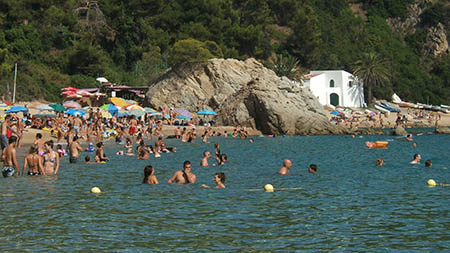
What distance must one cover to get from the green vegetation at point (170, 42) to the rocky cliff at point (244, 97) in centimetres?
224

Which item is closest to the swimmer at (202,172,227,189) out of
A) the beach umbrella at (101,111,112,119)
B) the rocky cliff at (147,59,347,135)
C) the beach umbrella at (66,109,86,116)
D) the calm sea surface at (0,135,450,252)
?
the calm sea surface at (0,135,450,252)

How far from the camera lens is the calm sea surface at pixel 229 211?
11.0m

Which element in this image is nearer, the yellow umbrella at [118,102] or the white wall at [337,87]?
the yellow umbrella at [118,102]

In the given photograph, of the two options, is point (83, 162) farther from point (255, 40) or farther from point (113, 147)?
point (255, 40)

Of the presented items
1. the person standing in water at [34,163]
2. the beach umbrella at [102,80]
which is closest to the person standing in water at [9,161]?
the person standing in water at [34,163]

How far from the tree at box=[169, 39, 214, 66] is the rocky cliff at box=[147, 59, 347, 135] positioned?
1040 millimetres

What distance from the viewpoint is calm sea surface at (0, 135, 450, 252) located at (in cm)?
1102

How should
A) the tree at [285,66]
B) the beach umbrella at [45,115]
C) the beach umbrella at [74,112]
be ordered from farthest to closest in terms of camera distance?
the tree at [285,66] < the beach umbrella at [74,112] < the beach umbrella at [45,115]

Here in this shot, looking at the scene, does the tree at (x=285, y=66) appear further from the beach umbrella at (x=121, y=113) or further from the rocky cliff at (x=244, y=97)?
the beach umbrella at (x=121, y=113)

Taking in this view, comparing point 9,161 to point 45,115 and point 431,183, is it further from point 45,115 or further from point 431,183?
point 45,115

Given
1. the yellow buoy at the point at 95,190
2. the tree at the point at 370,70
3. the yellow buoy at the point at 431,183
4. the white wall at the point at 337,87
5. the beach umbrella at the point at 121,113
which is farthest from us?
the tree at the point at 370,70

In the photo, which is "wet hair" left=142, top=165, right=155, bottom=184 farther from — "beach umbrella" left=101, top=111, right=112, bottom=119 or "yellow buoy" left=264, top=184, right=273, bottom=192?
"beach umbrella" left=101, top=111, right=112, bottom=119

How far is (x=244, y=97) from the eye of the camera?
171ft

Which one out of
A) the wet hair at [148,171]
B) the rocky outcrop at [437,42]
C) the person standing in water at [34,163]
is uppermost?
the rocky outcrop at [437,42]
